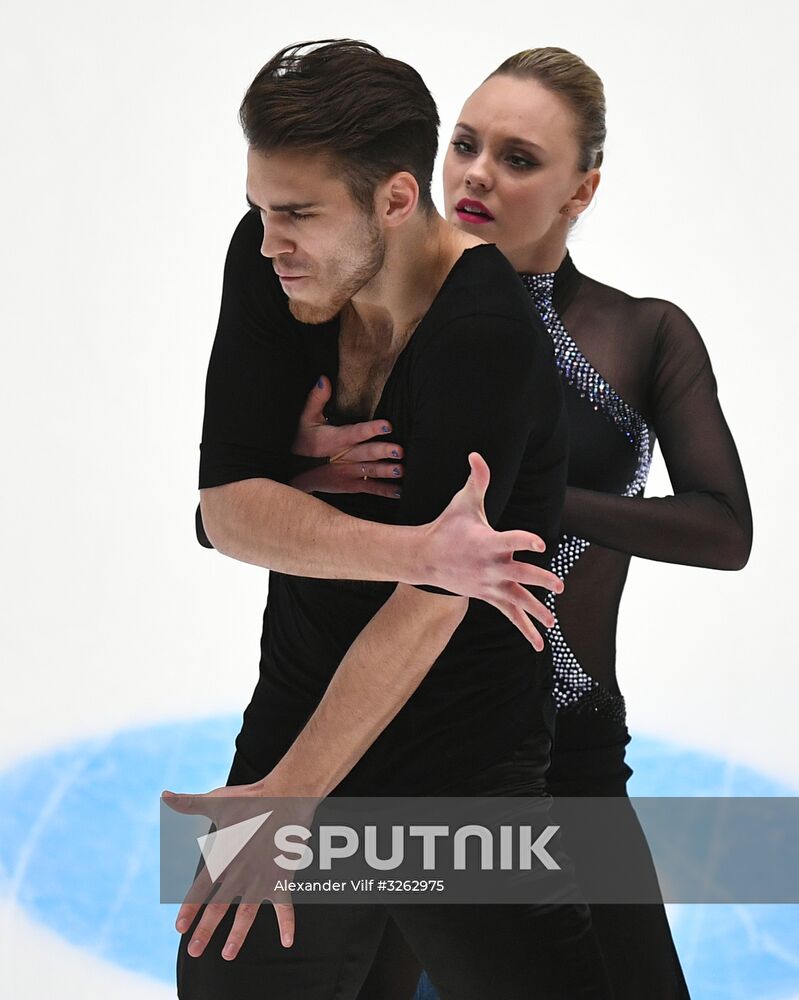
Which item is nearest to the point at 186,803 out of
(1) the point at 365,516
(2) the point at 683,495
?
(1) the point at 365,516

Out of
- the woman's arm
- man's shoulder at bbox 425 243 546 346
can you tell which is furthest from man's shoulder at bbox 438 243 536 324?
the woman's arm

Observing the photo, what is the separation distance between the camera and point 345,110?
5.66 feet

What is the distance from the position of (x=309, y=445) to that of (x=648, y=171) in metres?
4.81

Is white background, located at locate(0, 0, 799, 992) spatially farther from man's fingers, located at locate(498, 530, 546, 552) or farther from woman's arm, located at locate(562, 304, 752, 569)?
man's fingers, located at locate(498, 530, 546, 552)

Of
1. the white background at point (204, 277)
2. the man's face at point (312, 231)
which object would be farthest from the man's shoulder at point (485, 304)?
the white background at point (204, 277)

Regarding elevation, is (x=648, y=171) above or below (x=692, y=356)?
above

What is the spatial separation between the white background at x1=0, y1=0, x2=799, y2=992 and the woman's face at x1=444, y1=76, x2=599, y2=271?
2.85 meters

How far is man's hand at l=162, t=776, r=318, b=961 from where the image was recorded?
186cm

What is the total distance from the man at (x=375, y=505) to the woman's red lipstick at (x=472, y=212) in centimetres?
64

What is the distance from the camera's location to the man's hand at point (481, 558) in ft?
5.20

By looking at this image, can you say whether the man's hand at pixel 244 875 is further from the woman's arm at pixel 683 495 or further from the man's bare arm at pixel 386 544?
the woman's arm at pixel 683 495

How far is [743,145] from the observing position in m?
6.45

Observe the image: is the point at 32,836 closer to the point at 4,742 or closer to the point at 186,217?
the point at 4,742

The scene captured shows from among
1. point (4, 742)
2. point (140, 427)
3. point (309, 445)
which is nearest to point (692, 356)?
point (309, 445)
